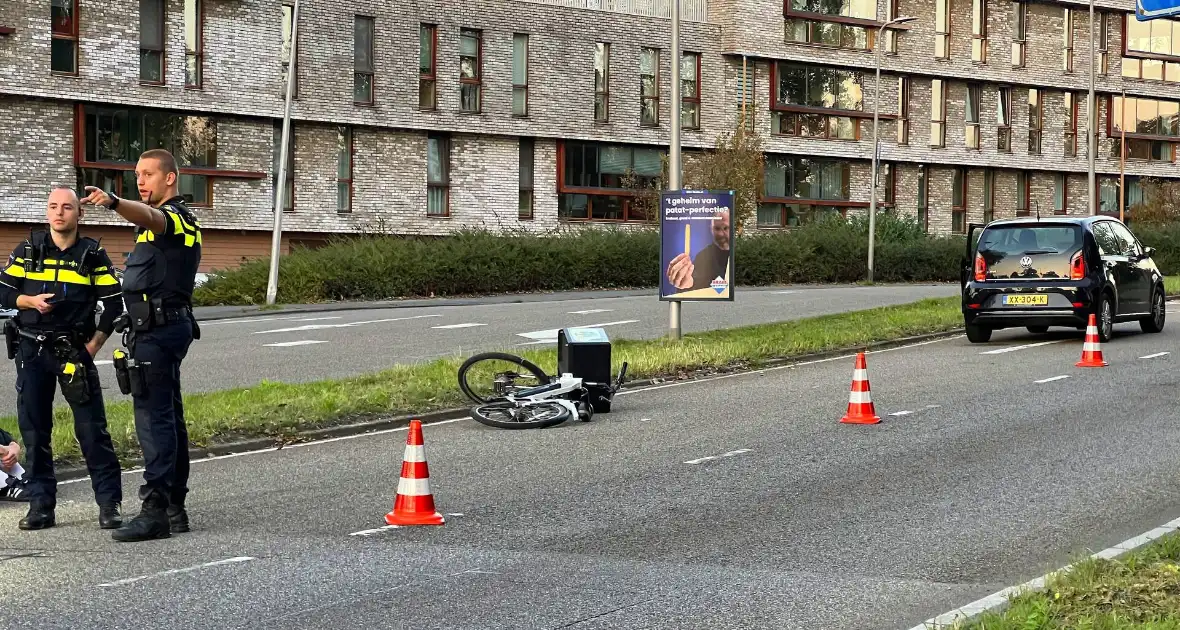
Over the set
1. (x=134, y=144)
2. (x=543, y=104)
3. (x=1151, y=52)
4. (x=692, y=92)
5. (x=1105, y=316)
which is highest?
(x=1151, y=52)

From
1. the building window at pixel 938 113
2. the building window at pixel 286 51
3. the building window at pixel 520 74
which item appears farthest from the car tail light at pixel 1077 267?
the building window at pixel 938 113

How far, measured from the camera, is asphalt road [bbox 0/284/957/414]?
18953 mm

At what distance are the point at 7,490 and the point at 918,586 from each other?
558 cm

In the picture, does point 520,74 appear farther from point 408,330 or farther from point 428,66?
point 408,330

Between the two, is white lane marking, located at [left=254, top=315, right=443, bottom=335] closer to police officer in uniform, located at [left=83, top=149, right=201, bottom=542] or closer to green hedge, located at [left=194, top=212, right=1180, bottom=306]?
green hedge, located at [left=194, top=212, right=1180, bottom=306]

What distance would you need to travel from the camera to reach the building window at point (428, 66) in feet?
154

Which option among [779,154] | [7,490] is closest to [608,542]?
[7,490]

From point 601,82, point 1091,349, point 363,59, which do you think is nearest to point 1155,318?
point 1091,349

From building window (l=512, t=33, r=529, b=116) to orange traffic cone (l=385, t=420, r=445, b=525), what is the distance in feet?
132

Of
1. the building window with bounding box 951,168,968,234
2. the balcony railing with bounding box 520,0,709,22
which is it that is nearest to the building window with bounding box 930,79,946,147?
the building window with bounding box 951,168,968,234

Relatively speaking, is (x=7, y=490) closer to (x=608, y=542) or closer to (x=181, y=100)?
(x=608, y=542)

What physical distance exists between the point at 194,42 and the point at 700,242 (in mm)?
26032

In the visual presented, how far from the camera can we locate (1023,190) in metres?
63.0

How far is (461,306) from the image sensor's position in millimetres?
33219
